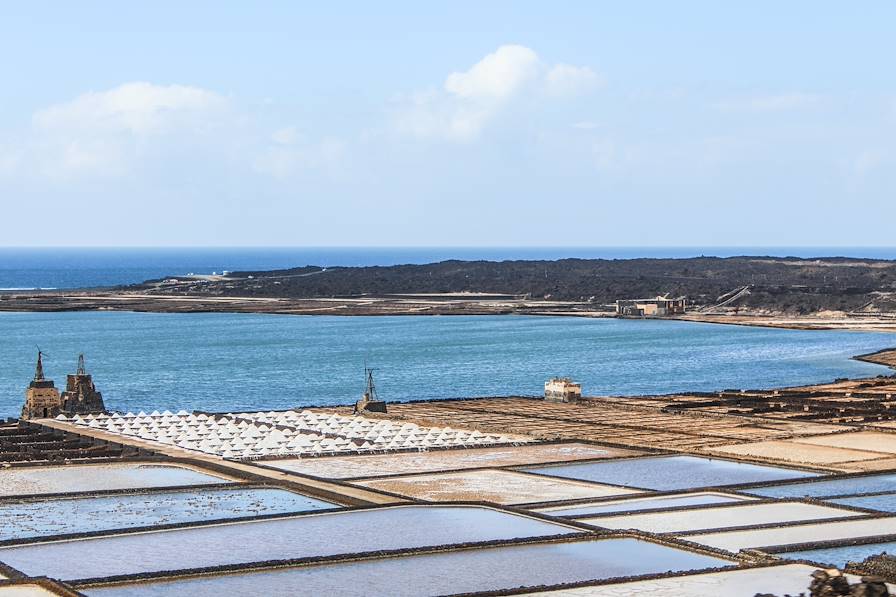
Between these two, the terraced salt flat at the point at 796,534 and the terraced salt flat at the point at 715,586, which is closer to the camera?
the terraced salt flat at the point at 715,586

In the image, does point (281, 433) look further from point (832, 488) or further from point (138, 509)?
point (832, 488)

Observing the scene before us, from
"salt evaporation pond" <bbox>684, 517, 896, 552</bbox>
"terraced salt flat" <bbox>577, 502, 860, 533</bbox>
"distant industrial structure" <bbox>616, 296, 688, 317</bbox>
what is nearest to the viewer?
"salt evaporation pond" <bbox>684, 517, 896, 552</bbox>

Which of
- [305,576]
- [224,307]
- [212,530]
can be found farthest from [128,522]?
[224,307]

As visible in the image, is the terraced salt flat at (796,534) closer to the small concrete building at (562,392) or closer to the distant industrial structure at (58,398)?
the distant industrial structure at (58,398)

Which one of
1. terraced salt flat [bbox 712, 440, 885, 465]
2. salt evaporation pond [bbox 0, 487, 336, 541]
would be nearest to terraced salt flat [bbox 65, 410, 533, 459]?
terraced salt flat [bbox 712, 440, 885, 465]

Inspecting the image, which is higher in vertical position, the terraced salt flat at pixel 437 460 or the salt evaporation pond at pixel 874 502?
the salt evaporation pond at pixel 874 502

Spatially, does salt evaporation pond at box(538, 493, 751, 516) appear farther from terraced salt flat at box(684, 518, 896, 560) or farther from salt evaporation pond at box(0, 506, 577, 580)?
terraced salt flat at box(684, 518, 896, 560)

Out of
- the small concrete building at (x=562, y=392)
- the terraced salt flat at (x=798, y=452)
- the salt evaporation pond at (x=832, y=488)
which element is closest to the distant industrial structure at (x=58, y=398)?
the small concrete building at (x=562, y=392)
